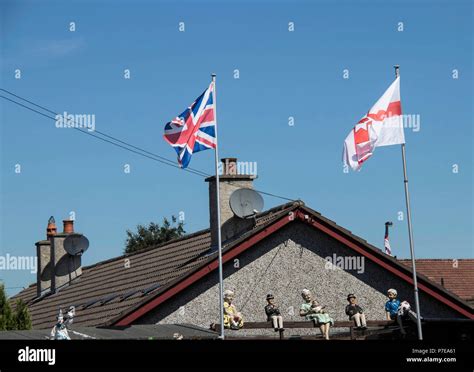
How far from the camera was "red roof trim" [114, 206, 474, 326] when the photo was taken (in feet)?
77.8

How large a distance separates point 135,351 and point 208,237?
688 inches

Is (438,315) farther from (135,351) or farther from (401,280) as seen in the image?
(135,351)

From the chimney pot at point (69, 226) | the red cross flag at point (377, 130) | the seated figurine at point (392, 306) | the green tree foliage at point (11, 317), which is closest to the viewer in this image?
the red cross flag at point (377, 130)

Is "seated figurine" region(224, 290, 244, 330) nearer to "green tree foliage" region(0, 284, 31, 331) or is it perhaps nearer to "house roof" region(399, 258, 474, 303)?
"green tree foliage" region(0, 284, 31, 331)

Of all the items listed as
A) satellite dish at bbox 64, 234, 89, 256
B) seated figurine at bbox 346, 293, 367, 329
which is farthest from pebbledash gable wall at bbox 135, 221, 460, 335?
satellite dish at bbox 64, 234, 89, 256

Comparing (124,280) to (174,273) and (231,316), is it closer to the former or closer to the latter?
(174,273)

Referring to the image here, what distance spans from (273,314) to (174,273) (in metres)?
3.97

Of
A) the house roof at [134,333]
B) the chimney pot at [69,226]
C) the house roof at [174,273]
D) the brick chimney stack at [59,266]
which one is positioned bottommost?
the house roof at [134,333]

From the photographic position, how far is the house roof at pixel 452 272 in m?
40.8

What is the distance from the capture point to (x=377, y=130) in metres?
19.3

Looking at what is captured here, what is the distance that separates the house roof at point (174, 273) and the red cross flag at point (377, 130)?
20.5ft

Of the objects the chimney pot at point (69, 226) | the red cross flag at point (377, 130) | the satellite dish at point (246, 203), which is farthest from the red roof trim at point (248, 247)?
the chimney pot at point (69, 226)

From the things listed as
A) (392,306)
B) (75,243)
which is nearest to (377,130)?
(392,306)

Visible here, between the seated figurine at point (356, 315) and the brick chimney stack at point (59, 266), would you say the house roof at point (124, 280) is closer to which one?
the brick chimney stack at point (59, 266)
